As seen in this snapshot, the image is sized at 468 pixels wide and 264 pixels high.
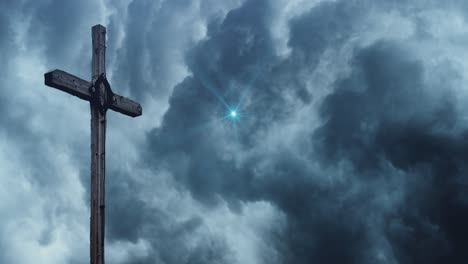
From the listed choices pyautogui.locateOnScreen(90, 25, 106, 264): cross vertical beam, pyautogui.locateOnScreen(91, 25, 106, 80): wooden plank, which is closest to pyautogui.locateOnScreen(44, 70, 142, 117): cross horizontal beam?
pyautogui.locateOnScreen(90, 25, 106, 264): cross vertical beam

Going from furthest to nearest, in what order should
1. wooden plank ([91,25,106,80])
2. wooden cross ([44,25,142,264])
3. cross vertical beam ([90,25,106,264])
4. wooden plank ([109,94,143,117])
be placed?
1. wooden plank ([109,94,143,117])
2. wooden plank ([91,25,106,80])
3. wooden cross ([44,25,142,264])
4. cross vertical beam ([90,25,106,264])

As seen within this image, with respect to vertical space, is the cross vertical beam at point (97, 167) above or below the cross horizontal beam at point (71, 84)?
below

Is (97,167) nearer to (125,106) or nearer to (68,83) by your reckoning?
(68,83)

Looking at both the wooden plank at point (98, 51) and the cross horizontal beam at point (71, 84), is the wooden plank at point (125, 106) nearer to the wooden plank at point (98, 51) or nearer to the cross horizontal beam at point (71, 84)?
the cross horizontal beam at point (71, 84)

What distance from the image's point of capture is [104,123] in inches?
363

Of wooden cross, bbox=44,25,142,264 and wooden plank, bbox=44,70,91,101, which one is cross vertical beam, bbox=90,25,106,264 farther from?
wooden plank, bbox=44,70,91,101

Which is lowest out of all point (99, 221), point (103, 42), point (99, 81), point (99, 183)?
point (99, 221)

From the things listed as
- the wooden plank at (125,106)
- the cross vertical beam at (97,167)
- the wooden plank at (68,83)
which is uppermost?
the wooden plank at (125,106)

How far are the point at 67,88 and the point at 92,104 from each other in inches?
23.6

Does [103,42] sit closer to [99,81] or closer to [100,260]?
[99,81]

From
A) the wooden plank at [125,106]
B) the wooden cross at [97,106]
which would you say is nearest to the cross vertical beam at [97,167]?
the wooden cross at [97,106]

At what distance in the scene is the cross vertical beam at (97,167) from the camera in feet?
27.5

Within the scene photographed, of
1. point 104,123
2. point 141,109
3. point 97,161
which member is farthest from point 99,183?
point 141,109

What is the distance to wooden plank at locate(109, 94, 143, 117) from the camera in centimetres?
995
